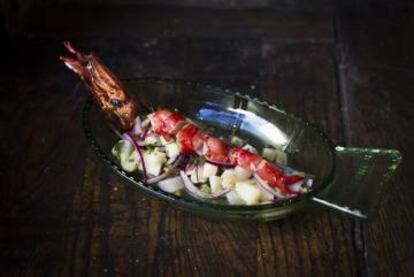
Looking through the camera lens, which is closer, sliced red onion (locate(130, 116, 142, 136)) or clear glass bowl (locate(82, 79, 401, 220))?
clear glass bowl (locate(82, 79, 401, 220))

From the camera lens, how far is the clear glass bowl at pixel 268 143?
78 centimetres

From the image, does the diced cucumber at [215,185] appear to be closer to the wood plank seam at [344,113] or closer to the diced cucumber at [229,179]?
the diced cucumber at [229,179]

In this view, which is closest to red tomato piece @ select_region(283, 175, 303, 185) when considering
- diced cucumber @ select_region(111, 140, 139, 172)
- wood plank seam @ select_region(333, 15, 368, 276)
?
wood plank seam @ select_region(333, 15, 368, 276)

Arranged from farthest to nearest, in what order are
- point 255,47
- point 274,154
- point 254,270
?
1. point 255,47
2. point 274,154
3. point 254,270

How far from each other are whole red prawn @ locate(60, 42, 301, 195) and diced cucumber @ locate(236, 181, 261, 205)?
2 cm

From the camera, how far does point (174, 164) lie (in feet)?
2.86

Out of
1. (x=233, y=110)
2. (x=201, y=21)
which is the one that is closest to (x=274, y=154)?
(x=233, y=110)

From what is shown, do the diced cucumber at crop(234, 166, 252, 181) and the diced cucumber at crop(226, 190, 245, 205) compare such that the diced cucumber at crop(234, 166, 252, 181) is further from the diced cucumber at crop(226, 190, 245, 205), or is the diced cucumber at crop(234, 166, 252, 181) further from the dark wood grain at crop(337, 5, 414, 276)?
the dark wood grain at crop(337, 5, 414, 276)

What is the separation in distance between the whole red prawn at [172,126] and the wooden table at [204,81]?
0.07m

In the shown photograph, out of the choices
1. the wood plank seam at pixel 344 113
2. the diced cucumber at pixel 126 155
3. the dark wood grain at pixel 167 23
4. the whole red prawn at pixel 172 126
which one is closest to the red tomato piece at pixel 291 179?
the whole red prawn at pixel 172 126

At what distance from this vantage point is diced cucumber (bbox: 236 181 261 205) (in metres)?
0.82

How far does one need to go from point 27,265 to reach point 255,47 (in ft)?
2.09

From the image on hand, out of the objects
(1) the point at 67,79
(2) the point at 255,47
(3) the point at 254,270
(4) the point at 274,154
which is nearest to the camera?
(3) the point at 254,270

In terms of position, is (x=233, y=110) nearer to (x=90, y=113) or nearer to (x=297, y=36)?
(x=90, y=113)
